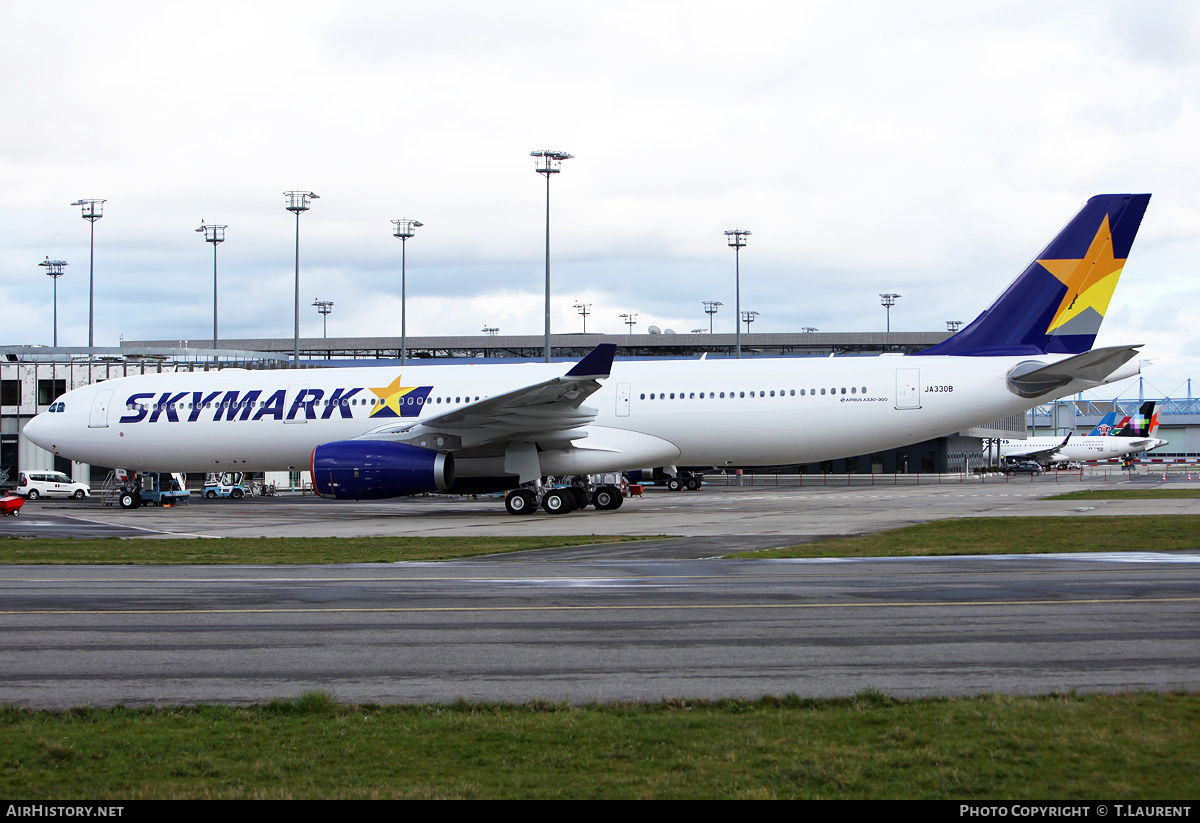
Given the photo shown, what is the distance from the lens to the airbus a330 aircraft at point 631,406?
25203mm

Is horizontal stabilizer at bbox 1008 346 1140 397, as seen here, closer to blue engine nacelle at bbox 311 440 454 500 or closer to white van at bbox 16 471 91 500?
blue engine nacelle at bbox 311 440 454 500

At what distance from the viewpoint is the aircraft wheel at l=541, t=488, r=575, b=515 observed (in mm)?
26625

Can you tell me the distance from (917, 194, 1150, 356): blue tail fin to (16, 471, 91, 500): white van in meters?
35.1

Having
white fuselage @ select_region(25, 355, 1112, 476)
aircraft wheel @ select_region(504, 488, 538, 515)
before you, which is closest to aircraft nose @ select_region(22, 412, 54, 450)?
white fuselage @ select_region(25, 355, 1112, 476)

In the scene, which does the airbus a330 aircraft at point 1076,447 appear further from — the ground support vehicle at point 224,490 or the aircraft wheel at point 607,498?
the aircraft wheel at point 607,498

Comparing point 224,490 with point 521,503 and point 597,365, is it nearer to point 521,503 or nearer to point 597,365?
point 521,503

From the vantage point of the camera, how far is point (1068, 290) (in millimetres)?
25734

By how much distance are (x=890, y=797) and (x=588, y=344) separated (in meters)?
76.7

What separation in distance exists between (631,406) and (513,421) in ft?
11.2

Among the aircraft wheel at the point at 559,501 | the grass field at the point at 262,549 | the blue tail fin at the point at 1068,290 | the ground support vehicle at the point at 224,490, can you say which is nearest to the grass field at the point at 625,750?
the grass field at the point at 262,549

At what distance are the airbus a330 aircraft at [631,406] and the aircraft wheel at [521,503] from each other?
4 centimetres

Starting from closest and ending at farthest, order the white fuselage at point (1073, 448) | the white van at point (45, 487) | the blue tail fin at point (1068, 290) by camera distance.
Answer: the blue tail fin at point (1068, 290), the white van at point (45, 487), the white fuselage at point (1073, 448)
